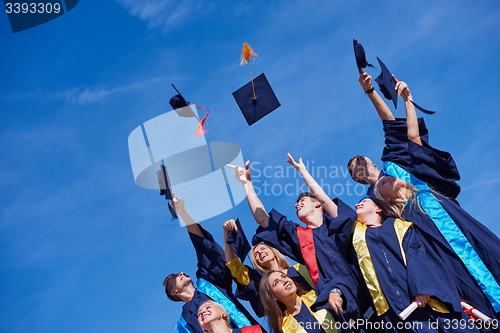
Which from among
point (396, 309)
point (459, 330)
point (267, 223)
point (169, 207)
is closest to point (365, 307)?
point (396, 309)

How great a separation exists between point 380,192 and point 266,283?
1.16 m

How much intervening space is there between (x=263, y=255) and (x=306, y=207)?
583mm

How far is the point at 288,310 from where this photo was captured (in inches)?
164

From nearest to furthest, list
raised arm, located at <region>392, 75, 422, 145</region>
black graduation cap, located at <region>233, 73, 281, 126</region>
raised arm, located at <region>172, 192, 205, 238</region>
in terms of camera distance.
Result: raised arm, located at <region>392, 75, 422, 145</region> < raised arm, located at <region>172, 192, 205, 238</region> < black graduation cap, located at <region>233, 73, 281, 126</region>

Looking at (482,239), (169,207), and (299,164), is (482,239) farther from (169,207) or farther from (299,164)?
(169,207)

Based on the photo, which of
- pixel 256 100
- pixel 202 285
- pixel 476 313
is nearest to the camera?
pixel 476 313

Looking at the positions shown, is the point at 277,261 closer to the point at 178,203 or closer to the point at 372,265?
the point at 372,265

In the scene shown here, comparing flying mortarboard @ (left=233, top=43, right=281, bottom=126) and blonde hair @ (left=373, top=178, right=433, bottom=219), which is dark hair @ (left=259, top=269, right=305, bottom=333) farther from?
flying mortarboard @ (left=233, top=43, right=281, bottom=126)

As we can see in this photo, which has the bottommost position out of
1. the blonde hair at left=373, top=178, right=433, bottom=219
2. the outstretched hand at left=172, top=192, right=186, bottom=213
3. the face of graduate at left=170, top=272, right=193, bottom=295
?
the blonde hair at left=373, top=178, right=433, bottom=219

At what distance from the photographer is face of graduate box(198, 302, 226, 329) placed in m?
4.32

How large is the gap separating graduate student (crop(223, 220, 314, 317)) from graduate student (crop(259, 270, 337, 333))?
0.37 m

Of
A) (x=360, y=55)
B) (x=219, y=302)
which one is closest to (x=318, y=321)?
(x=219, y=302)

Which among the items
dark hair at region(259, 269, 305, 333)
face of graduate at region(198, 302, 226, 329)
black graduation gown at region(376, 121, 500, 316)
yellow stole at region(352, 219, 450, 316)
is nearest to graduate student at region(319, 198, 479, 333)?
yellow stole at region(352, 219, 450, 316)

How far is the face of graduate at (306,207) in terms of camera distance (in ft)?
15.3
